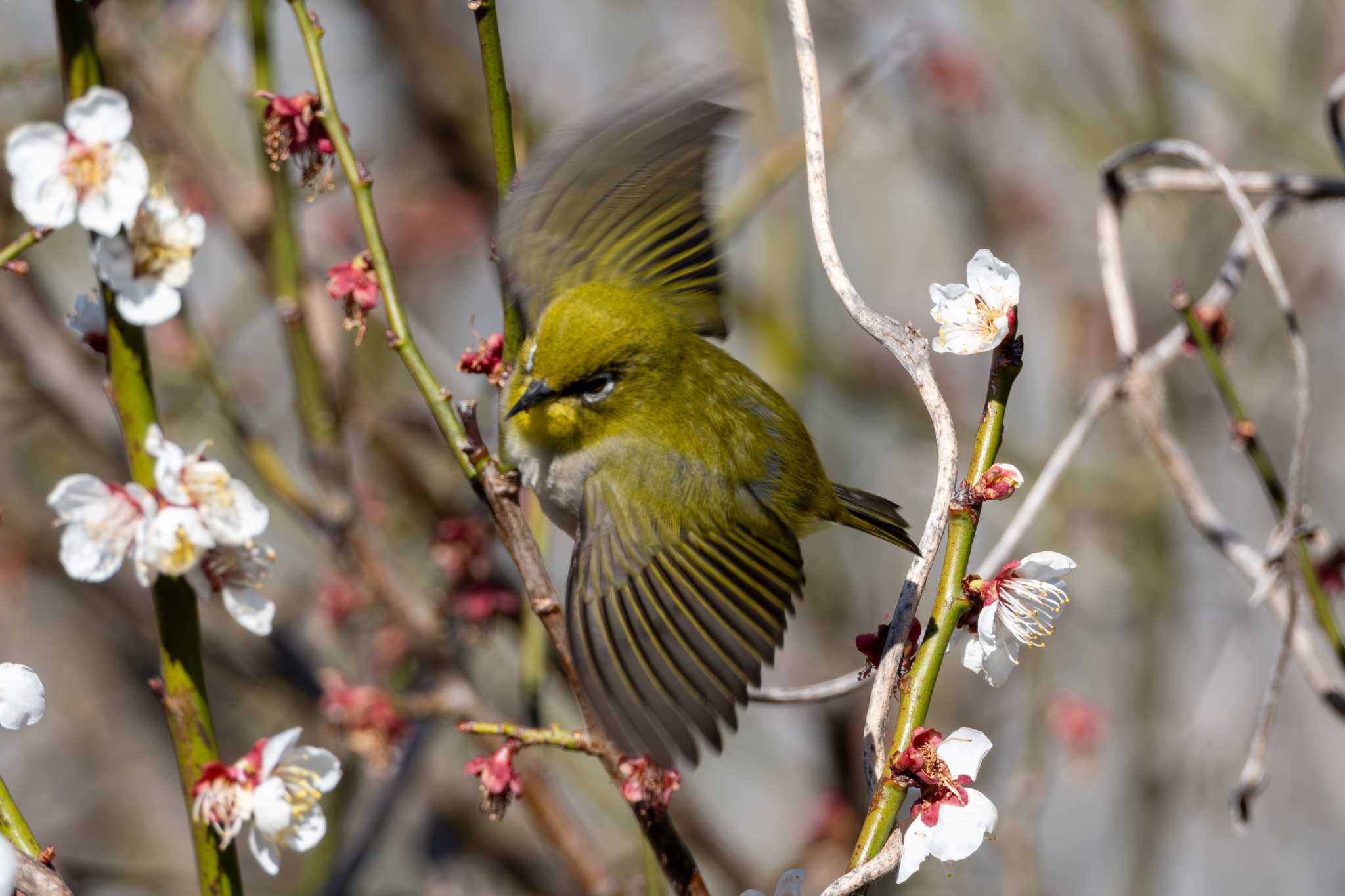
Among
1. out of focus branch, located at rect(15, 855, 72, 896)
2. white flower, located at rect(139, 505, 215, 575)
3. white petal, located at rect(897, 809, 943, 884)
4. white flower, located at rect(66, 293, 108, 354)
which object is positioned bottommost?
white petal, located at rect(897, 809, 943, 884)

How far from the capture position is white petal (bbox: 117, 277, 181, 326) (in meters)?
1.33

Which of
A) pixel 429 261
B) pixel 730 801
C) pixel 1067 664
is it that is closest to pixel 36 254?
pixel 429 261

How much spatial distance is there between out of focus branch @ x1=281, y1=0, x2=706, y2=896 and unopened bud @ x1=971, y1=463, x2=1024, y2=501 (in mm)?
511

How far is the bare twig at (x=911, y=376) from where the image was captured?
4.14 ft

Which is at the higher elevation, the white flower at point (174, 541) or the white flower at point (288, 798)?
the white flower at point (174, 541)

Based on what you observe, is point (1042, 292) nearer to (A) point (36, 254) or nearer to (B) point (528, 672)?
(B) point (528, 672)

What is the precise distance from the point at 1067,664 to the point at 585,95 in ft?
9.60

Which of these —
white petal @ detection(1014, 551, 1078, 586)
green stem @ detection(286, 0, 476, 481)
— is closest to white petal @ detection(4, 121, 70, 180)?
green stem @ detection(286, 0, 476, 481)

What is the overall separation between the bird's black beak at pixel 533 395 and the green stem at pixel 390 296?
65 cm

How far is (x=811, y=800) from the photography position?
447 centimetres

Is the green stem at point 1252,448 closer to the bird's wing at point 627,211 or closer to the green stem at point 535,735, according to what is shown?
the bird's wing at point 627,211

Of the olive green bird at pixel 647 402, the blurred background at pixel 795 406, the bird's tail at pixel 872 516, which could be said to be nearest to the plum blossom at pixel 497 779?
the olive green bird at pixel 647 402

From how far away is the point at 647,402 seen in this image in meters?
2.35

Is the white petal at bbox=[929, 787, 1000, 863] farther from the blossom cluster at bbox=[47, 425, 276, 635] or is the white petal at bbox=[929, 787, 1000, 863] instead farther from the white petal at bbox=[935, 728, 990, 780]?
the blossom cluster at bbox=[47, 425, 276, 635]
